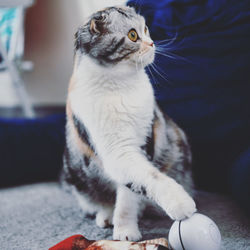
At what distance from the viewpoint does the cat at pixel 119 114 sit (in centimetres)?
87

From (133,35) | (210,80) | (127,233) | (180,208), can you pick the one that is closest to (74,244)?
(127,233)

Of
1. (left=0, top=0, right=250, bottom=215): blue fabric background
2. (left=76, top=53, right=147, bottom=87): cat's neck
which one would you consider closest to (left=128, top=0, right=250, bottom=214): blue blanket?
(left=0, top=0, right=250, bottom=215): blue fabric background

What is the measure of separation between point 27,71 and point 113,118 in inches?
71.2

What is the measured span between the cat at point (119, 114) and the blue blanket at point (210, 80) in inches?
7.6

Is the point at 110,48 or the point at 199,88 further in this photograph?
the point at 199,88

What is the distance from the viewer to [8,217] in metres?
1.15

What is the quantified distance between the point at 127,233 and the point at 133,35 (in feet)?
1.77

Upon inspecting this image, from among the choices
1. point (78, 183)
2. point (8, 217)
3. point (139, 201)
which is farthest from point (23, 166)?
point (139, 201)

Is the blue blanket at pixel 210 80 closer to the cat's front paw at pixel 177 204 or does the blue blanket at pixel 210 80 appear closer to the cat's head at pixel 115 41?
the cat's head at pixel 115 41

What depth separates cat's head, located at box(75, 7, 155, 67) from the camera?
882 mm

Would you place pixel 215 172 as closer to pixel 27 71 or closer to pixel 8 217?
pixel 8 217

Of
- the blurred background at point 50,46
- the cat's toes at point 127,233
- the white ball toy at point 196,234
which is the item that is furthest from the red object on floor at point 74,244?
the blurred background at point 50,46

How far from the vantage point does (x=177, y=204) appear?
2.41ft

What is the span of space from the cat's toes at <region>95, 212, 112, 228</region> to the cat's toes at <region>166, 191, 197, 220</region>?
1.12 feet
